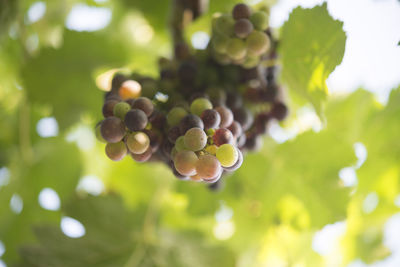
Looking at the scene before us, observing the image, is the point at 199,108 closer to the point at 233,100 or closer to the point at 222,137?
the point at 222,137

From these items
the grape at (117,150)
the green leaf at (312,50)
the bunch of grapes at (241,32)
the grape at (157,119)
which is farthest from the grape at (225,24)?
the grape at (117,150)

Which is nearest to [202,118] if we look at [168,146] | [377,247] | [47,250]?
[168,146]

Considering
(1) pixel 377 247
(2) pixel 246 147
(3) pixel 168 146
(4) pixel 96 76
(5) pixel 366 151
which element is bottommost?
(3) pixel 168 146

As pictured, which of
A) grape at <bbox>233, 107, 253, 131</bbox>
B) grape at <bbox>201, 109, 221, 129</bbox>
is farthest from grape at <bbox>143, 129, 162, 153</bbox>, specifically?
grape at <bbox>233, 107, 253, 131</bbox>

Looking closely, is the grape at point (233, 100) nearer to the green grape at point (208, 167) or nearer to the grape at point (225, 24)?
the grape at point (225, 24)

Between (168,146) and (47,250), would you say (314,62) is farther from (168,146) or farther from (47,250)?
(47,250)

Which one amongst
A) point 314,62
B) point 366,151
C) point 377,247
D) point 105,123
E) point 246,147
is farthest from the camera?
point 377,247
